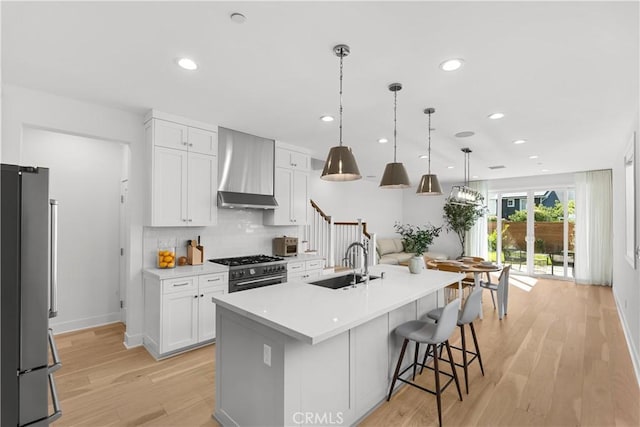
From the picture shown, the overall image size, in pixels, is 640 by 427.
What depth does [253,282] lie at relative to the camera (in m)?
3.92

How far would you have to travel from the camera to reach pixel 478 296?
2.86m

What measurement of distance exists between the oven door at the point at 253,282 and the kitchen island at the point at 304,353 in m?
1.36

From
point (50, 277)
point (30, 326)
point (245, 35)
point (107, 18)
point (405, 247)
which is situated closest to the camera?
point (30, 326)

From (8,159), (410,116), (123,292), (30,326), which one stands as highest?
(410,116)

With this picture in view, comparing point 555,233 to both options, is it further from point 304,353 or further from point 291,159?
point 304,353

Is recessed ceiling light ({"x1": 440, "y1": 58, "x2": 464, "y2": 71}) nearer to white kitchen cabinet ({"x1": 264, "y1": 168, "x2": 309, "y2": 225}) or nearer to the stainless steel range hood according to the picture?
the stainless steel range hood

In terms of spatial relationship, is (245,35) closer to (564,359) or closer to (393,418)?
(393,418)

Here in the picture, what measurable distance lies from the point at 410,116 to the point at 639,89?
1.93 m

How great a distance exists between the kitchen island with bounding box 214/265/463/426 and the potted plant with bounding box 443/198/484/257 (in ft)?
22.0

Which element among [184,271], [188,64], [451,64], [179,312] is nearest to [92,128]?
[188,64]

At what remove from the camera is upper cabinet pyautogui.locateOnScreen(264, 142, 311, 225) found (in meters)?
4.70

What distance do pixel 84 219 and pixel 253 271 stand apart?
2.33 m

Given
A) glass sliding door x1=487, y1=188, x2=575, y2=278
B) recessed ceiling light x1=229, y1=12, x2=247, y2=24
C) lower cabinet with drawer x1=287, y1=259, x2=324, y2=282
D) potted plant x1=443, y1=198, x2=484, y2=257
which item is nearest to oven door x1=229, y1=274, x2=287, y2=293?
lower cabinet with drawer x1=287, y1=259, x2=324, y2=282

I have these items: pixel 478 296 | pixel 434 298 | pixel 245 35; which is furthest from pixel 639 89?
pixel 245 35
